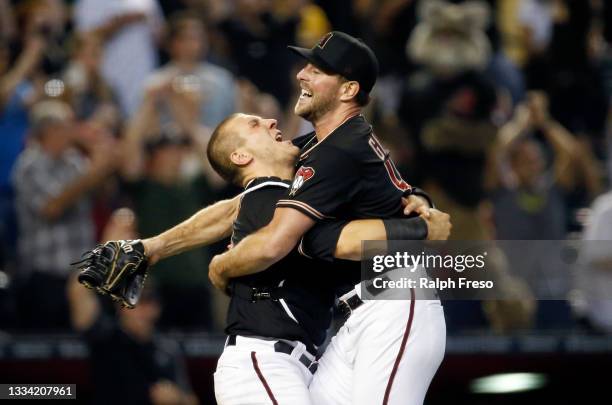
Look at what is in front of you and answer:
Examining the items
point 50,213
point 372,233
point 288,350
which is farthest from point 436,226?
point 50,213

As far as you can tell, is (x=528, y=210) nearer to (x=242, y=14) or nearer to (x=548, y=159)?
(x=548, y=159)

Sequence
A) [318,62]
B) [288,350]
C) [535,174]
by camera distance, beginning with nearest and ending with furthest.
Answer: [288,350] → [318,62] → [535,174]

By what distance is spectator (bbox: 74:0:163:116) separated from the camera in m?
8.27

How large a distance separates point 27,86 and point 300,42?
1885 millimetres

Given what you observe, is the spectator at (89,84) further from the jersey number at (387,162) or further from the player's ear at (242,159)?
the jersey number at (387,162)

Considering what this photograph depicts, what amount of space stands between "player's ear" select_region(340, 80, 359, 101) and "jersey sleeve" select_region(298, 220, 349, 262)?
0.51m

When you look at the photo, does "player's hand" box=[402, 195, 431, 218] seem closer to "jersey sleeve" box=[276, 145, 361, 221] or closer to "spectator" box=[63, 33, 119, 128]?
"jersey sleeve" box=[276, 145, 361, 221]

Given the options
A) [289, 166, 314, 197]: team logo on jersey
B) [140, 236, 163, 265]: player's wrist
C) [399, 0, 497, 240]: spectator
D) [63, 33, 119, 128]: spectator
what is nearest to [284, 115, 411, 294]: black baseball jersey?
[289, 166, 314, 197]: team logo on jersey

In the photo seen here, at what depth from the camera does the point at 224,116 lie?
8188 millimetres

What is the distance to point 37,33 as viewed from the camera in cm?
827

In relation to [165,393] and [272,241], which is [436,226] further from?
[165,393]

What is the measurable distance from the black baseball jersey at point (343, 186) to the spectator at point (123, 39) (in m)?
3.71

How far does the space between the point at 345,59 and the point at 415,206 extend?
626 mm

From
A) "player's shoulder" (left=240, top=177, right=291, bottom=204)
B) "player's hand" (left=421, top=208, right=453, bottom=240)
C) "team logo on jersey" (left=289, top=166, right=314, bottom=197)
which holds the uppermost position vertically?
"player's shoulder" (left=240, top=177, right=291, bottom=204)
